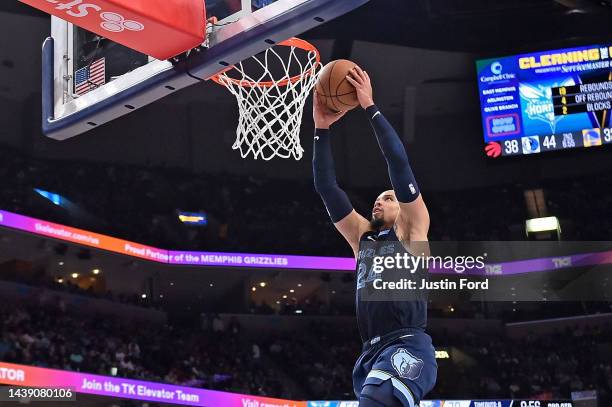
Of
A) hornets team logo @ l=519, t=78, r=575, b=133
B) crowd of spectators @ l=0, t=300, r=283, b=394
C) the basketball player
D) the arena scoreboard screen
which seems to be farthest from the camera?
hornets team logo @ l=519, t=78, r=575, b=133

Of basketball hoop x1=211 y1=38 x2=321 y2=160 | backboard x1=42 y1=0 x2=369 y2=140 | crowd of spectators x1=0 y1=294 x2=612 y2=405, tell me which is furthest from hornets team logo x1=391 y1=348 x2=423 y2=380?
crowd of spectators x1=0 y1=294 x2=612 y2=405

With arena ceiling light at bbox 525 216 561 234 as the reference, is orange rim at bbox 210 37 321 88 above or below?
above

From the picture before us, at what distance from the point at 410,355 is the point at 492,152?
48.0 ft

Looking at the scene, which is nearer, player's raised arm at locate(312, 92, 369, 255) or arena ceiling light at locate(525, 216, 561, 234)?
player's raised arm at locate(312, 92, 369, 255)

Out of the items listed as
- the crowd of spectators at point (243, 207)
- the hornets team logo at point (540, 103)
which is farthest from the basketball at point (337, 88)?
the crowd of spectators at point (243, 207)

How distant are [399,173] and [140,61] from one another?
8.41ft

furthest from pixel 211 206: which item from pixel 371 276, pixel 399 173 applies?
pixel 399 173

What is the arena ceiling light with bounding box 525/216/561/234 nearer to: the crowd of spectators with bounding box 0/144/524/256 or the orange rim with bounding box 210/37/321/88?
the crowd of spectators with bounding box 0/144/524/256

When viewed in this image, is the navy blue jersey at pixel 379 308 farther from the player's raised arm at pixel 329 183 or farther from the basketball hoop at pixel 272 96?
the basketball hoop at pixel 272 96

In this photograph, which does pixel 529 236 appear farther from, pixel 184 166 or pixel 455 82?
pixel 184 166

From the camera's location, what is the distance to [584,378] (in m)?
20.0

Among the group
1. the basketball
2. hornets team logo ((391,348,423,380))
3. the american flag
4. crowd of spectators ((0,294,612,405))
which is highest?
the american flag

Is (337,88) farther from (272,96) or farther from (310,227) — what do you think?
(310,227)

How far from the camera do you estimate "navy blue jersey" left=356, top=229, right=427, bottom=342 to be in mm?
4488
